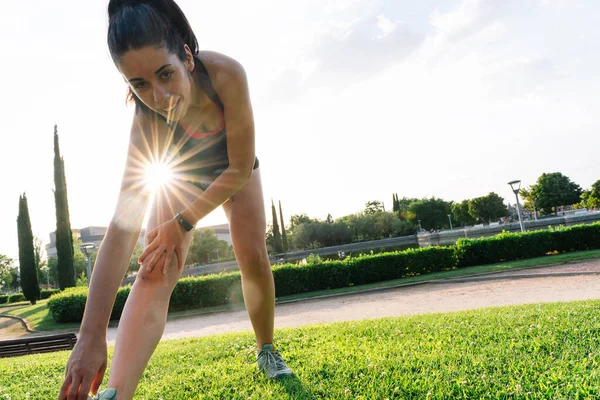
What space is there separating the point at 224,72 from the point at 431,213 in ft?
306

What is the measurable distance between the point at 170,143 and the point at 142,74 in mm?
635

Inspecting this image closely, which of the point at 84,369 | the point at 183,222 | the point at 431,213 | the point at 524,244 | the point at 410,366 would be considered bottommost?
the point at 524,244

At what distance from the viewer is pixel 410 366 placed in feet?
8.38

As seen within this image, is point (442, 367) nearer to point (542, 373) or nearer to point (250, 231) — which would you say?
point (542, 373)

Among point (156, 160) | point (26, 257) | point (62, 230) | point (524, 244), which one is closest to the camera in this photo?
point (156, 160)

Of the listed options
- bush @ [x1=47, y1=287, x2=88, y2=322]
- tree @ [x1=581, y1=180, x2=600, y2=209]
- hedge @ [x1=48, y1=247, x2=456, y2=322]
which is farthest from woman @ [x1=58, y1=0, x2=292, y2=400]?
tree @ [x1=581, y1=180, x2=600, y2=209]

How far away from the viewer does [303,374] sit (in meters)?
2.65

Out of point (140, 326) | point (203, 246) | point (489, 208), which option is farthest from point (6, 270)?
point (489, 208)

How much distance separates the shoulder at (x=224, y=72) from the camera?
188cm

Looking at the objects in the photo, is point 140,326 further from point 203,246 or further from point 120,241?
point 203,246

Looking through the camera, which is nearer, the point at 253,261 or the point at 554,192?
the point at 253,261

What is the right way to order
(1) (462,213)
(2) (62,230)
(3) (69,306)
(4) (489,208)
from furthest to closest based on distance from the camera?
1. (1) (462,213)
2. (4) (489,208)
3. (2) (62,230)
4. (3) (69,306)

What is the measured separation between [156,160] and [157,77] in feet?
2.12

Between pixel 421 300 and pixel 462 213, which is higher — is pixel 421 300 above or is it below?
below
